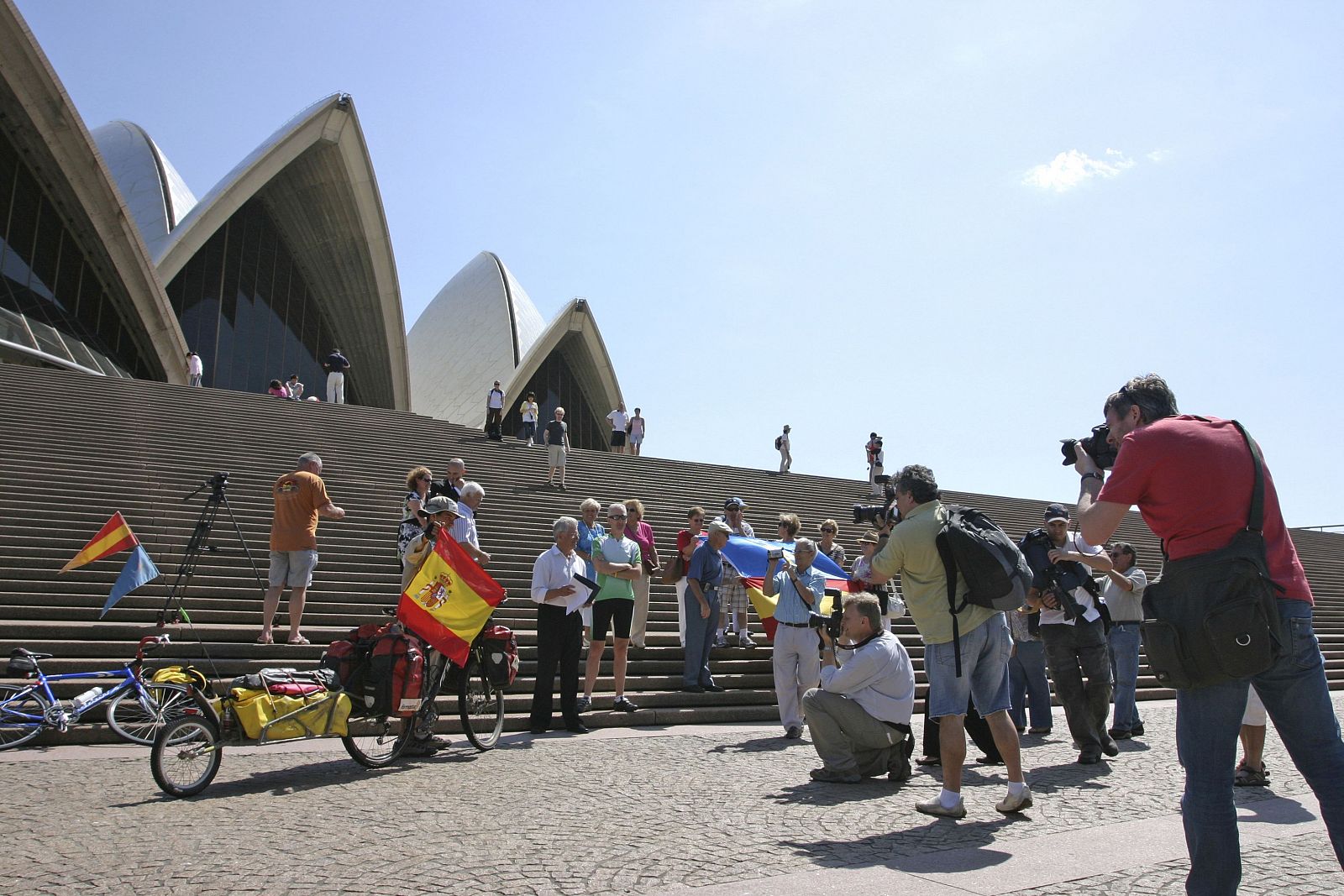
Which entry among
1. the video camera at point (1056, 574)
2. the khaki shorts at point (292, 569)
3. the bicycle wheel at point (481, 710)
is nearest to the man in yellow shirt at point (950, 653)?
the video camera at point (1056, 574)

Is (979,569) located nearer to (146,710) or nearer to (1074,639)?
(1074,639)

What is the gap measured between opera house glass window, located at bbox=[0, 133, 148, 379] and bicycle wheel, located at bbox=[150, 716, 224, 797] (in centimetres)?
2253

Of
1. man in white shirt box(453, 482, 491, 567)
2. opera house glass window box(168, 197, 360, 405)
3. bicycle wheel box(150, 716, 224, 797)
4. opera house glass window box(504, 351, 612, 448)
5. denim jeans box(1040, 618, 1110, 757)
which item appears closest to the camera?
bicycle wheel box(150, 716, 224, 797)

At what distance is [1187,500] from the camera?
103 inches

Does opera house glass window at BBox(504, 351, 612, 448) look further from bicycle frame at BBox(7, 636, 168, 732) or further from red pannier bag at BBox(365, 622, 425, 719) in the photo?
red pannier bag at BBox(365, 622, 425, 719)

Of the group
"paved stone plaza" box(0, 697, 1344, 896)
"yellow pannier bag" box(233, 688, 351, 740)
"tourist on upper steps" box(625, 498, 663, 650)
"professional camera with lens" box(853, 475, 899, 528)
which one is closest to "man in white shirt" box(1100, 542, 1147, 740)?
"paved stone plaza" box(0, 697, 1344, 896)

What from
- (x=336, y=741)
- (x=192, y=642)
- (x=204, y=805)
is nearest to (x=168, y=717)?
(x=336, y=741)

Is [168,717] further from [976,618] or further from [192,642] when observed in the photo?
[976,618]

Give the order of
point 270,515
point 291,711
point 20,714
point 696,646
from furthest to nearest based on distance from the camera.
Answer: point 270,515
point 696,646
point 20,714
point 291,711

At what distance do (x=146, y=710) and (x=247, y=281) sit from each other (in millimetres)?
29528

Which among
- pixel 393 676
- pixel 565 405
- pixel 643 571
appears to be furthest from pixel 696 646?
pixel 565 405

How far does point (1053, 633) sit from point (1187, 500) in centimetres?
370

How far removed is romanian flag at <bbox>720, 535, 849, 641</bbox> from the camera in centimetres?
706

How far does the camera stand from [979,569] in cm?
405
